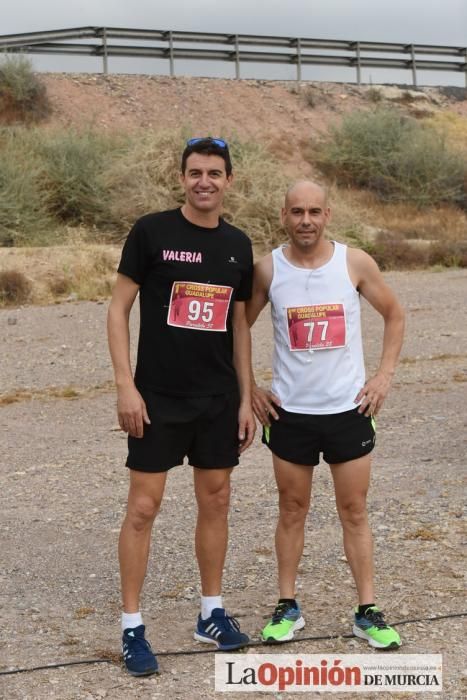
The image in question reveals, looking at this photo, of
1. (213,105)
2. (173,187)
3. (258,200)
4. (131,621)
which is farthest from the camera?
(213,105)

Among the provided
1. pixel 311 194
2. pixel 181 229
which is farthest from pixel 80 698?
pixel 311 194

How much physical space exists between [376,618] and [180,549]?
69.3 inches

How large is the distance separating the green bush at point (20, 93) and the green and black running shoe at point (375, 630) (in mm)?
27604

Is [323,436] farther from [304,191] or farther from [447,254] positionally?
[447,254]

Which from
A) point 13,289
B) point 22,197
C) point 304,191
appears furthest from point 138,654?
point 22,197

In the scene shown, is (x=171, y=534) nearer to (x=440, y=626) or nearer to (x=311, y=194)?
(x=440, y=626)

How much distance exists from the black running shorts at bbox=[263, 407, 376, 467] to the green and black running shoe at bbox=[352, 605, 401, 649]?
66 centimetres

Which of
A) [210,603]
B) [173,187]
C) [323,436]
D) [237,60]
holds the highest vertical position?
[237,60]

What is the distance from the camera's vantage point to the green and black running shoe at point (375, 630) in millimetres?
4305

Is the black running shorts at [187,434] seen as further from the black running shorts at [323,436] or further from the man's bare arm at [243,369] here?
the black running shorts at [323,436]

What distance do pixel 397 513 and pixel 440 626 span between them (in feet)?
5.87

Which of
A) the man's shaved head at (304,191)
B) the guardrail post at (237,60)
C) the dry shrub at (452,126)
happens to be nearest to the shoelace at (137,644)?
the man's shaved head at (304,191)

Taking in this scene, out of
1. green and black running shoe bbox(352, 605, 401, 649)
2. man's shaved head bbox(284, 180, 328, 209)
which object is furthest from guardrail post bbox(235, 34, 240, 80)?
green and black running shoe bbox(352, 605, 401, 649)

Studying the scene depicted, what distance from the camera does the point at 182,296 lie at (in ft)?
13.5
